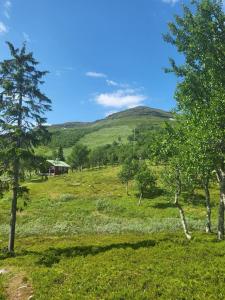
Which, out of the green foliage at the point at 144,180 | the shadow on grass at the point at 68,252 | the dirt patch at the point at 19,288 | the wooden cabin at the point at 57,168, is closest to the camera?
the dirt patch at the point at 19,288

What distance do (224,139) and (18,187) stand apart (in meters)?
17.0

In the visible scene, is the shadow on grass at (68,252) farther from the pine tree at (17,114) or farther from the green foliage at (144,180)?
the green foliage at (144,180)

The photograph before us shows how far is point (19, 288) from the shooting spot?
1862 centimetres

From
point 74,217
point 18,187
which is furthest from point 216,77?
point 74,217

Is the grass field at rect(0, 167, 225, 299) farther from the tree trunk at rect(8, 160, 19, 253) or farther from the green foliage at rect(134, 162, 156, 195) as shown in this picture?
the green foliage at rect(134, 162, 156, 195)

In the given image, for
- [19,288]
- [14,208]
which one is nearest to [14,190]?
[14,208]

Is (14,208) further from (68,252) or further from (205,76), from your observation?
(205,76)

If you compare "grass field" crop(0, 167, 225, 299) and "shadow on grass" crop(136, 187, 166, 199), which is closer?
"grass field" crop(0, 167, 225, 299)

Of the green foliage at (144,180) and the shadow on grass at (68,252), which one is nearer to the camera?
the shadow on grass at (68,252)

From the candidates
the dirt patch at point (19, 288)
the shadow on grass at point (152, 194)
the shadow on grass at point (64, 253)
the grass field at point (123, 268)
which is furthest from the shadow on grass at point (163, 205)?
the dirt patch at point (19, 288)

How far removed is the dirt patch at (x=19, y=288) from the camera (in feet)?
57.1

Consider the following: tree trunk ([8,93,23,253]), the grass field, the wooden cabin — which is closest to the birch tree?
the grass field

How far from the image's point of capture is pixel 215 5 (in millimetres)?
28688

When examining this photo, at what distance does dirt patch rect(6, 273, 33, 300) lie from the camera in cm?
1741
